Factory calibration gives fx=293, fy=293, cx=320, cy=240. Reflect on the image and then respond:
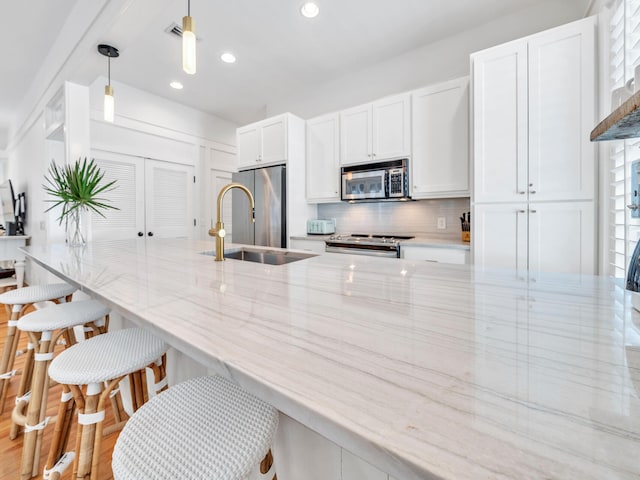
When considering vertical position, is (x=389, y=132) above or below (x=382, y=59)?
below

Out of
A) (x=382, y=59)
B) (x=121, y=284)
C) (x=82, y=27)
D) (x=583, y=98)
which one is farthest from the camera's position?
(x=382, y=59)

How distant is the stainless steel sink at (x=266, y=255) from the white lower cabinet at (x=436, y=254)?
1.28m

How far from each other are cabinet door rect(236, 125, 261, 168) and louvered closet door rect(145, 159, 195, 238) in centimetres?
123

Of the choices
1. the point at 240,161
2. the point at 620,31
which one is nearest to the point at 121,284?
the point at 620,31

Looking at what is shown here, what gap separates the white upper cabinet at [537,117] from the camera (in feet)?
6.47

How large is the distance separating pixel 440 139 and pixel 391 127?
0.54 m

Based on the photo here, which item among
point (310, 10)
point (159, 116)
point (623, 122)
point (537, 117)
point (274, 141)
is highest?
point (310, 10)

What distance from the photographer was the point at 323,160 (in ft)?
12.0

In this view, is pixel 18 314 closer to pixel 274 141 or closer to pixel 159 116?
pixel 274 141

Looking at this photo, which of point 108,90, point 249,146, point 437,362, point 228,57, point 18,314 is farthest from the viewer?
point 249,146

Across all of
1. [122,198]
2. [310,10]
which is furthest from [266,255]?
[122,198]

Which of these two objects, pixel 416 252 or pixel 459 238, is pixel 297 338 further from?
pixel 459 238

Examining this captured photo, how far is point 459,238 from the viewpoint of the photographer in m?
3.04

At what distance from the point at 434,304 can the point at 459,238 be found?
257cm
